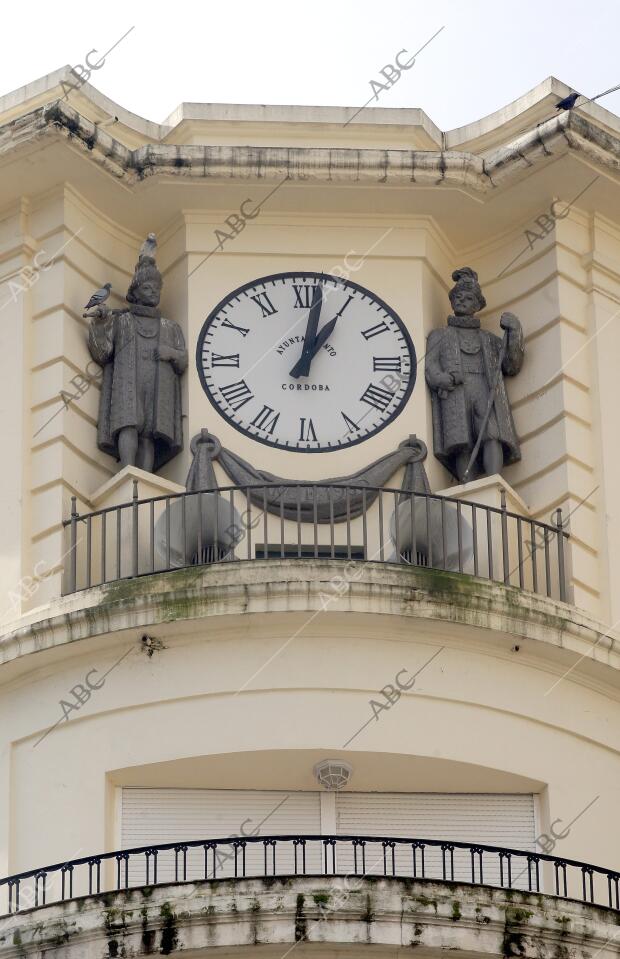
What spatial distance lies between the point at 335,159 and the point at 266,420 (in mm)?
2375

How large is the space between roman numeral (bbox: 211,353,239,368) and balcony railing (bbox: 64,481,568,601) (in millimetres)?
1423

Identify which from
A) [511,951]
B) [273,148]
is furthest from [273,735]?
[273,148]

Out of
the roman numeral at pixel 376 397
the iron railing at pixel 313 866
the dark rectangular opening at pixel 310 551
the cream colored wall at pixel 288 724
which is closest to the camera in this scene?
the iron railing at pixel 313 866

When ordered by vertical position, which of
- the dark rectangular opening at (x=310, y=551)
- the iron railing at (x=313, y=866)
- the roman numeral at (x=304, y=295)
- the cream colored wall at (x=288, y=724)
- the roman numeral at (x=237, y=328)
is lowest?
the iron railing at (x=313, y=866)

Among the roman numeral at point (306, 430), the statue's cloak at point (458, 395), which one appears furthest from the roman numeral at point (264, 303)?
the statue's cloak at point (458, 395)

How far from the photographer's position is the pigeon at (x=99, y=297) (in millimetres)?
27734

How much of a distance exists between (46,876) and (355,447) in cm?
482

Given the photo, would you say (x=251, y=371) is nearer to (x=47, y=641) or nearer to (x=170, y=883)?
(x=47, y=641)

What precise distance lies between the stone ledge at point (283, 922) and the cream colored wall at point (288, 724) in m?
1.60

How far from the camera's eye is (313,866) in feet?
82.8

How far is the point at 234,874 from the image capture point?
81.5 ft

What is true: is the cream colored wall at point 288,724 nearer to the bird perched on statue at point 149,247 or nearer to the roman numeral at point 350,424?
the roman numeral at point 350,424

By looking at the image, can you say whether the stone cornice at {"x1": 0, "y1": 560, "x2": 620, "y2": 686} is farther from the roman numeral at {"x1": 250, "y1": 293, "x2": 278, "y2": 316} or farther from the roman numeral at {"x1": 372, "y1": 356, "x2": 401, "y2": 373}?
the roman numeral at {"x1": 250, "y1": 293, "x2": 278, "y2": 316}

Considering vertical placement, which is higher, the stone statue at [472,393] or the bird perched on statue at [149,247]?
the bird perched on statue at [149,247]
